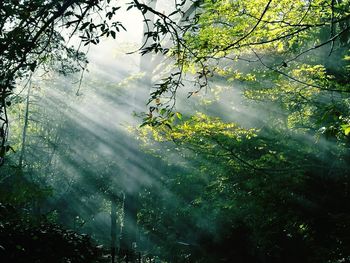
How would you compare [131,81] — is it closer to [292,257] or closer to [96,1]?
[292,257]

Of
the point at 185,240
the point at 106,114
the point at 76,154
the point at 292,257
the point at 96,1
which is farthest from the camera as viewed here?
the point at 76,154

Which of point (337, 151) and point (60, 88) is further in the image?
point (60, 88)

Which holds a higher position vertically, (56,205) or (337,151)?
(337,151)

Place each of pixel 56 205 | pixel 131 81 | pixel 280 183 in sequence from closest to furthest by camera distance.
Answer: pixel 280 183
pixel 131 81
pixel 56 205

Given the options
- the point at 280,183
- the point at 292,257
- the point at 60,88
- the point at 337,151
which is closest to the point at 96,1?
the point at 280,183

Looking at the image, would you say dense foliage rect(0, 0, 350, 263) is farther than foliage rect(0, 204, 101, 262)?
No

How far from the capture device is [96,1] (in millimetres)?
3557

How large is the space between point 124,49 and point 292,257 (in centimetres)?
1286

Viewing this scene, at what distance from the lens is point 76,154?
89.5ft

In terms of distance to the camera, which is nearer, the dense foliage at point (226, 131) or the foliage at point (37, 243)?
the dense foliage at point (226, 131)

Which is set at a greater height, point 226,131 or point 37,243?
point 226,131

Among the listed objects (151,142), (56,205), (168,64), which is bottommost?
(56,205)

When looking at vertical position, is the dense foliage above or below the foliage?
above

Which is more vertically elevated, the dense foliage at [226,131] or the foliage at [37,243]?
the dense foliage at [226,131]
